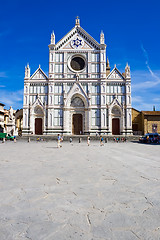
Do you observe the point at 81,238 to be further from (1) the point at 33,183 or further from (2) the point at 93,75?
(2) the point at 93,75

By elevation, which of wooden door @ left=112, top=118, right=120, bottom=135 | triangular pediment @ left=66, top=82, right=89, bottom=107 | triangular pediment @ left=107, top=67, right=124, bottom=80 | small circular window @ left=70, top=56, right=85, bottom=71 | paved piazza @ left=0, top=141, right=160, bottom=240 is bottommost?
paved piazza @ left=0, top=141, right=160, bottom=240

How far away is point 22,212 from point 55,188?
1305 millimetres

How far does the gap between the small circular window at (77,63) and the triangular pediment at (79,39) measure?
6.87 feet

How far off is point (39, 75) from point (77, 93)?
8.38m

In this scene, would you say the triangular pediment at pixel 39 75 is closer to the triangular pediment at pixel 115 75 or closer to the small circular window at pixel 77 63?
the small circular window at pixel 77 63

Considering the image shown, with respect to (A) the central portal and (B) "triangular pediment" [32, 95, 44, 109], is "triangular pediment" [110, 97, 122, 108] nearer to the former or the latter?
(A) the central portal

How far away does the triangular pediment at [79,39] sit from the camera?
3278 centimetres

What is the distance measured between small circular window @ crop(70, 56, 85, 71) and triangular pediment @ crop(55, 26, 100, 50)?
82.5 inches

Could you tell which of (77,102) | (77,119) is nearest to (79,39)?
(77,102)

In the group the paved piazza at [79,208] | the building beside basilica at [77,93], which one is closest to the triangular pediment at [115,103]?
the building beside basilica at [77,93]

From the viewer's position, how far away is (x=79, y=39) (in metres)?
33.1

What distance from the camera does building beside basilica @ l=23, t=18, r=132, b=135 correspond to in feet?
103

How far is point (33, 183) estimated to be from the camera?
4.52m

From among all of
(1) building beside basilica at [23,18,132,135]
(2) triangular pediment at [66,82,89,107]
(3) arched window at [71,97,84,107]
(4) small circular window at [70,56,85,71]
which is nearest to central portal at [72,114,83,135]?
(1) building beside basilica at [23,18,132,135]
